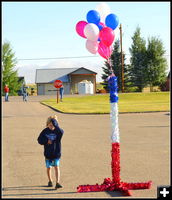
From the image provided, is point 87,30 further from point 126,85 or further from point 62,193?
point 126,85

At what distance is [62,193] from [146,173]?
2.22 meters

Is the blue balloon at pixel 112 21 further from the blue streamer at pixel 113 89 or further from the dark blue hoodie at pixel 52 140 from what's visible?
the dark blue hoodie at pixel 52 140

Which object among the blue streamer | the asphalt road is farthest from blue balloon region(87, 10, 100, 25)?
the asphalt road

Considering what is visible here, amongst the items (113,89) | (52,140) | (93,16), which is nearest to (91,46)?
(93,16)

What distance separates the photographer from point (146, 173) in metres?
8.33

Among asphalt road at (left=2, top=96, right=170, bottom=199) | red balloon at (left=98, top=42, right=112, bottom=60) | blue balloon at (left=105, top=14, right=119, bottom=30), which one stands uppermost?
blue balloon at (left=105, top=14, right=119, bottom=30)

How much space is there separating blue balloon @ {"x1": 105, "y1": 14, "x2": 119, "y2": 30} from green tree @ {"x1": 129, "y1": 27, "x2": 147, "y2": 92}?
59.1 m

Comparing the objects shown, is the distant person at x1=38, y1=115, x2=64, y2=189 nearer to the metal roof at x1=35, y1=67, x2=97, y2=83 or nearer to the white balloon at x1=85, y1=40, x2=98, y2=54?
the white balloon at x1=85, y1=40, x2=98, y2=54

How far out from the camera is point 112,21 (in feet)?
25.3

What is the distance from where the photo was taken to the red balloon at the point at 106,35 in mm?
7627

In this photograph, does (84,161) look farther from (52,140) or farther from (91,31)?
(91,31)

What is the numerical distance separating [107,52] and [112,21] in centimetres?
66

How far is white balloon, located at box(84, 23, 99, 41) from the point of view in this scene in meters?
7.58

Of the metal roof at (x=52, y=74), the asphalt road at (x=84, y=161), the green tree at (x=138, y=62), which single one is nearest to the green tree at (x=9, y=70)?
the metal roof at (x=52, y=74)
